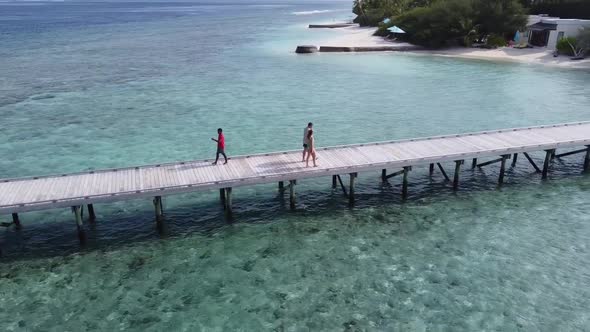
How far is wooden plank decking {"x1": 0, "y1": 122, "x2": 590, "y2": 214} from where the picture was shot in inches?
788

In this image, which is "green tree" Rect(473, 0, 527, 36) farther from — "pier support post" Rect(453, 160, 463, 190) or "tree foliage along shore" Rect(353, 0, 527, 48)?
"pier support post" Rect(453, 160, 463, 190)

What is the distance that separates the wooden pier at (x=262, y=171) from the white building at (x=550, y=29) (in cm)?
4641

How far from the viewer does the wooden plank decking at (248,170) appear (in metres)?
A: 20.0

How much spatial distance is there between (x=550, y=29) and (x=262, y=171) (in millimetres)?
62509

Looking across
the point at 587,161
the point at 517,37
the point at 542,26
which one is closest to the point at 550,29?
the point at 542,26

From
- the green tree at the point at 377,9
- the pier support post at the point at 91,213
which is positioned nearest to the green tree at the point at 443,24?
the green tree at the point at 377,9

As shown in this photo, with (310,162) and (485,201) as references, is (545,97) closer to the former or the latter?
(485,201)

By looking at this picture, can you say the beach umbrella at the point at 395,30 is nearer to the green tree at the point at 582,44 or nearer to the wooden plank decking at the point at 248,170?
the green tree at the point at 582,44

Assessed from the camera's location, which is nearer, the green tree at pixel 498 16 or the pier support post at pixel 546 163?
the pier support post at pixel 546 163

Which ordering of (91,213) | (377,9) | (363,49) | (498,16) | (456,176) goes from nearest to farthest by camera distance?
(91,213), (456,176), (498,16), (363,49), (377,9)

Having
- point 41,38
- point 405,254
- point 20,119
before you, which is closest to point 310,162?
point 405,254

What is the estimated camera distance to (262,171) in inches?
882

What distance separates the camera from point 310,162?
23375 mm

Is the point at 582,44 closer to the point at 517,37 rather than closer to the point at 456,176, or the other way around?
the point at 517,37
